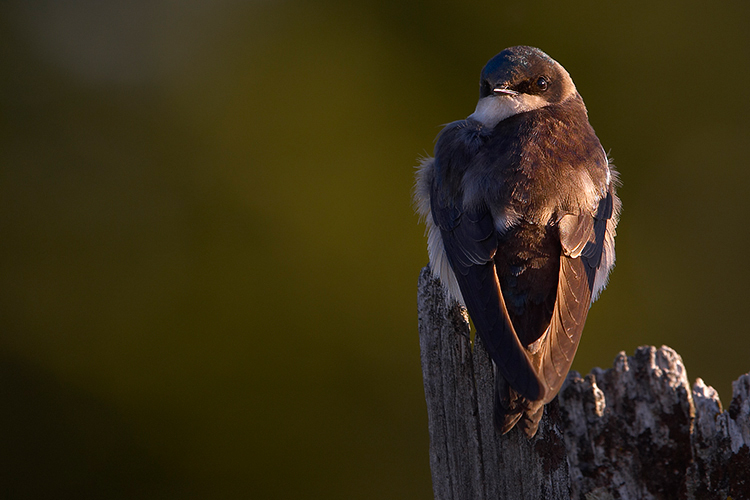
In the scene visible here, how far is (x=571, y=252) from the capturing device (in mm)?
2594

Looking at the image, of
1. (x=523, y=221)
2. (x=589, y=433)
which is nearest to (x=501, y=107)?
(x=523, y=221)

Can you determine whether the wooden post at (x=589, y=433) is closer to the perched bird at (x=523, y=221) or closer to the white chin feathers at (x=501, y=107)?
the perched bird at (x=523, y=221)

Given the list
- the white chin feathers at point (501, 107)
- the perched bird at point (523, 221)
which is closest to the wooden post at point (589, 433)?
the perched bird at point (523, 221)

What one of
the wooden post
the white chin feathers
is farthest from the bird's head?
the wooden post

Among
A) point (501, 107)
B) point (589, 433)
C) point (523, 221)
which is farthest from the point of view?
point (501, 107)

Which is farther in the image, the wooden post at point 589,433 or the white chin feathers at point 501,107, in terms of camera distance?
the white chin feathers at point 501,107

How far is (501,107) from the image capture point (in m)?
3.18

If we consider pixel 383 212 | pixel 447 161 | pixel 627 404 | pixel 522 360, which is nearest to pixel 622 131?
pixel 383 212

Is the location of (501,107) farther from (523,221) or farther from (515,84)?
(523,221)

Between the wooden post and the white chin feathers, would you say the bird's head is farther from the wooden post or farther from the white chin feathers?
the wooden post

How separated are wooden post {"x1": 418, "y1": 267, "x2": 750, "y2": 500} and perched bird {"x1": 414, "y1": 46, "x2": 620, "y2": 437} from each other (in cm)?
9

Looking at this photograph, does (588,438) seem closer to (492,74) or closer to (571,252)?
(571,252)

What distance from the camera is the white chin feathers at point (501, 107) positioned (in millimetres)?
3182

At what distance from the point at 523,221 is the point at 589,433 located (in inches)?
33.2
